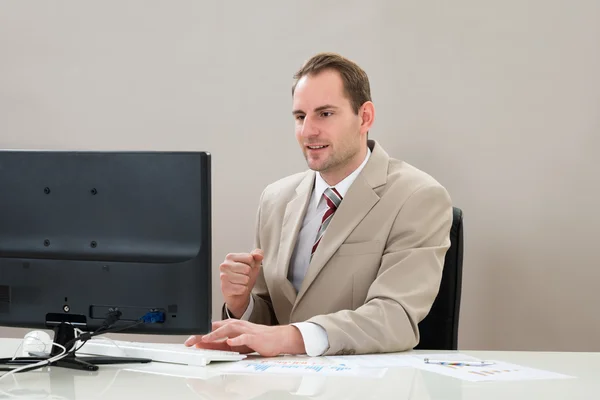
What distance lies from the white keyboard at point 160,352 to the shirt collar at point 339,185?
2.47 feet

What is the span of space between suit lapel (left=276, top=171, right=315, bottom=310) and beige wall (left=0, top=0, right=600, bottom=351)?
0.62 metres

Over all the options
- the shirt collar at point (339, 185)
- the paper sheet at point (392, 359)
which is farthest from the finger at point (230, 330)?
the shirt collar at point (339, 185)

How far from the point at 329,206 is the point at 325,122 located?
26 centimetres

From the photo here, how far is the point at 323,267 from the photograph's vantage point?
2.38m

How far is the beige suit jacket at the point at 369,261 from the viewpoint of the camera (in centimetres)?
214

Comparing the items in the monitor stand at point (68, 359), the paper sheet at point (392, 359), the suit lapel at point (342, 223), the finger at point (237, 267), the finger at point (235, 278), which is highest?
the suit lapel at point (342, 223)

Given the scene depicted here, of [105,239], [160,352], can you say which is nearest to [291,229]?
[160,352]

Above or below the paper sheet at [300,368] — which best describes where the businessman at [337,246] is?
above

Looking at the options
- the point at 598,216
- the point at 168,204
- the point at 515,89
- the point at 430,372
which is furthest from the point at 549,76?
the point at 168,204

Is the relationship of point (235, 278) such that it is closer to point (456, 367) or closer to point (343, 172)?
point (343, 172)

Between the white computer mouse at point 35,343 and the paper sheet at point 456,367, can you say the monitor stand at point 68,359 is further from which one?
the paper sheet at point 456,367

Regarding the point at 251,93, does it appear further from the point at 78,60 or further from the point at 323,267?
the point at 323,267

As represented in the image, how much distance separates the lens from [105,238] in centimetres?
175

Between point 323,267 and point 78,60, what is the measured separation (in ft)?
5.58
